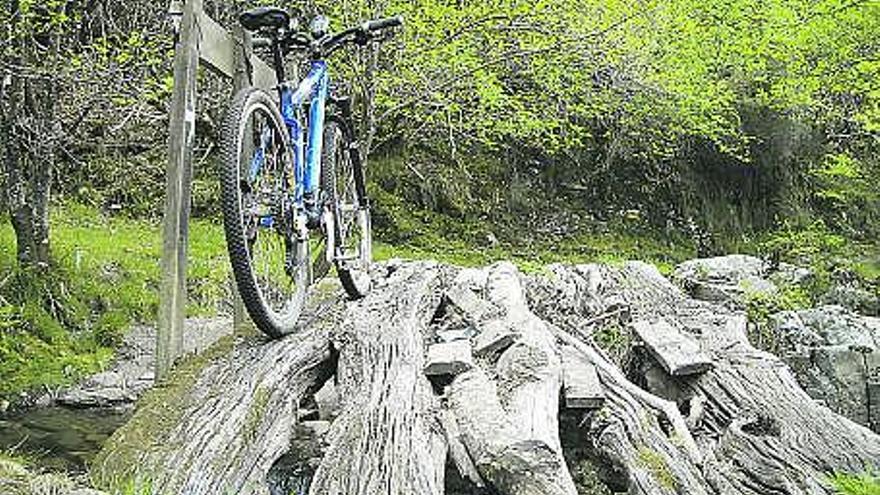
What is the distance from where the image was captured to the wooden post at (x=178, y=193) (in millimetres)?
3904

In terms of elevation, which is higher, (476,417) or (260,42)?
(260,42)


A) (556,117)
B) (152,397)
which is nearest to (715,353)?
(152,397)

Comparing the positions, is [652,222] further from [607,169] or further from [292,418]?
[292,418]

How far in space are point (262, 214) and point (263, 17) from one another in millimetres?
799

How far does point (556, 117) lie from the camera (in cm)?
1302

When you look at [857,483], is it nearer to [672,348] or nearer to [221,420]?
[672,348]

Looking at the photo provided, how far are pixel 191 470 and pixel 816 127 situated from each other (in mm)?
14916

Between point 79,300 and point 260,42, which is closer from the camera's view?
point 260,42

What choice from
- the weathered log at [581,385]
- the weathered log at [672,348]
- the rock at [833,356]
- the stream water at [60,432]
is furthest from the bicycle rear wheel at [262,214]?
the rock at [833,356]

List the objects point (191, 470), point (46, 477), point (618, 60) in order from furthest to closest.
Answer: point (618, 60) → point (191, 470) → point (46, 477)

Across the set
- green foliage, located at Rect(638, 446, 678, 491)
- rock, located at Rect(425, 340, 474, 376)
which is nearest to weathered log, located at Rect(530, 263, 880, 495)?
green foliage, located at Rect(638, 446, 678, 491)

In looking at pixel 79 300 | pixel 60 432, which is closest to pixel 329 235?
pixel 60 432

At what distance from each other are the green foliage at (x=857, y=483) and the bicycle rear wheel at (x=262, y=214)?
2032 millimetres

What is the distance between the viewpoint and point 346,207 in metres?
5.53
